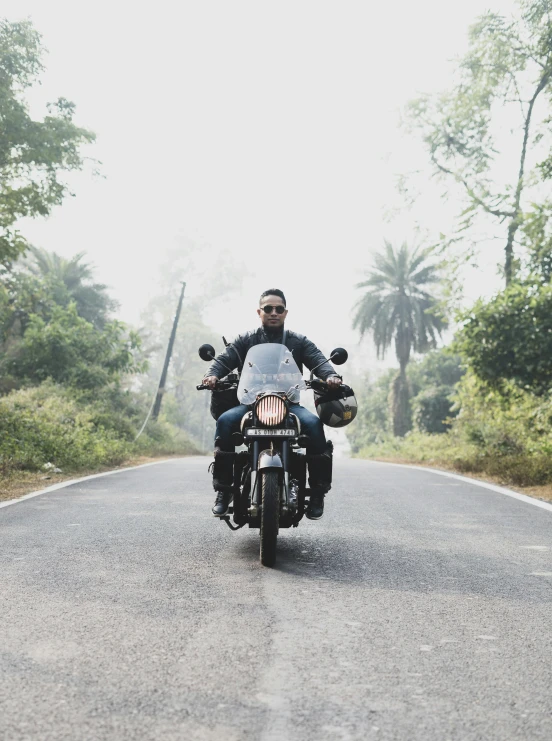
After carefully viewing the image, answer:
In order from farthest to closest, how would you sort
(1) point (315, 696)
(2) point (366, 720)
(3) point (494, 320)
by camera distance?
(3) point (494, 320) < (1) point (315, 696) < (2) point (366, 720)

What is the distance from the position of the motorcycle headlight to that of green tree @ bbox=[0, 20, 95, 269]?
1569cm

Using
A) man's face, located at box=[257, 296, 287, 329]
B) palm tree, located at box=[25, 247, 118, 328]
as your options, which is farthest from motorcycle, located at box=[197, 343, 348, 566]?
palm tree, located at box=[25, 247, 118, 328]

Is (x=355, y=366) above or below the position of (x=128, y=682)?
above

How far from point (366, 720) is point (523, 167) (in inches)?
1043

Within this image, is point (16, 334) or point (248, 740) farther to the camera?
point (16, 334)

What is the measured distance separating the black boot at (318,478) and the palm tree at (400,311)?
124 ft

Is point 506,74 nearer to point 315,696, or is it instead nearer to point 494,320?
point 494,320

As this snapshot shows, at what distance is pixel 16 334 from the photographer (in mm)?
32250

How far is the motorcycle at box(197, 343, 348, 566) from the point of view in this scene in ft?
18.9

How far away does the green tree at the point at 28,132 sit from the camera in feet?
68.1

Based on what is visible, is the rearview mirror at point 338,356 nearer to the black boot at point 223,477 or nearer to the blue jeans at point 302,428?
the blue jeans at point 302,428

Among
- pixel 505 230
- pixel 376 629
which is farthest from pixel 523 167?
pixel 376 629

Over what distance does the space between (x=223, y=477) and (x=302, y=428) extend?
2.24ft

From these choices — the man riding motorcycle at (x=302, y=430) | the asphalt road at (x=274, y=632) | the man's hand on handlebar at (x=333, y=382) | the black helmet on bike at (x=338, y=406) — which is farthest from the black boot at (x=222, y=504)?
the man's hand on handlebar at (x=333, y=382)
